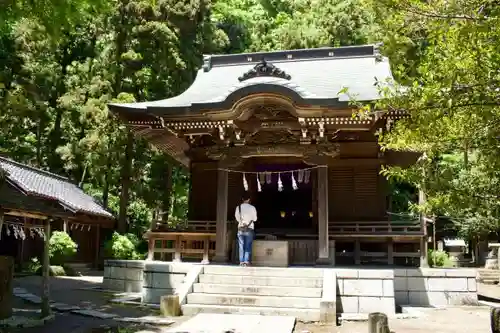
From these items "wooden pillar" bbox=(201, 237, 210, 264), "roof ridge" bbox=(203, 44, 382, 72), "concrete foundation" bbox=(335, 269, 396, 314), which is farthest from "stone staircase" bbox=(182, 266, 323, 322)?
"roof ridge" bbox=(203, 44, 382, 72)

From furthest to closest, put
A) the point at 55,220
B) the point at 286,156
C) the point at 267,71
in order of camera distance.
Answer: the point at 55,220 < the point at 286,156 < the point at 267,71

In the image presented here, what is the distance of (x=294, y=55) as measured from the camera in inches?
664

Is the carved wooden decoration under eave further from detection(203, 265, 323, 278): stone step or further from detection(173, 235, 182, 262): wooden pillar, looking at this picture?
detection(203, 265, 323, 278): stone step

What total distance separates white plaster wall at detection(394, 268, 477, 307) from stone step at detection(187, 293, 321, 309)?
9.47ft

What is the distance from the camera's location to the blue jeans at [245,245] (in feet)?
36.0

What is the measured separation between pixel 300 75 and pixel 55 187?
999cm

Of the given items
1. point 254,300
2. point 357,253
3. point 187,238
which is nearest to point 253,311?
point 254,300

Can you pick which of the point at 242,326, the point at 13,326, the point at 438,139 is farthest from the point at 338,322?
the point at 13,326

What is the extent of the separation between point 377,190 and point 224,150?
4511mm

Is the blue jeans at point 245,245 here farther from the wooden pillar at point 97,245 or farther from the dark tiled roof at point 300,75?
the wooden pillar at point 97,245

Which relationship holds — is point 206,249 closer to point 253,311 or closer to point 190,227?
point 190,227

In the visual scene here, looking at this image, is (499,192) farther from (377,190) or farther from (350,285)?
(377,190)

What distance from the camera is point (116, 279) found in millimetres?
12727

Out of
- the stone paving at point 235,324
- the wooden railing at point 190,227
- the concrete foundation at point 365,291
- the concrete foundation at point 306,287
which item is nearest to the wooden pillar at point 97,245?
the wooden railing at point 190,227
